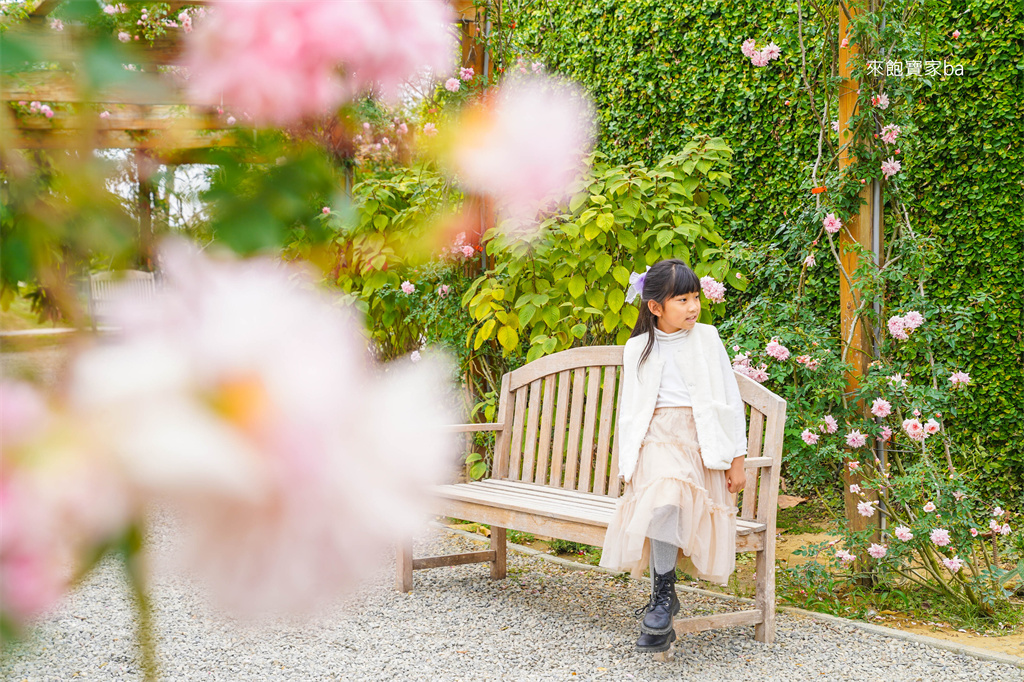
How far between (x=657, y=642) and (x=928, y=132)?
287cm

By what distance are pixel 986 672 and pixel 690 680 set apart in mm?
877

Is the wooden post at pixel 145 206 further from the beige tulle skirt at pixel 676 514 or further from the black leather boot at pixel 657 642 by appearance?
the black leather boot at pixel 657 642

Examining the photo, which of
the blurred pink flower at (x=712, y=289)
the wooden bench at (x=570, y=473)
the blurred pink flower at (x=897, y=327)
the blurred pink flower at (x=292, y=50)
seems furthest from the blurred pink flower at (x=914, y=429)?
the blurred pink flower at (x=292, y=50)

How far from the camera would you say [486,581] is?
395 centimetres

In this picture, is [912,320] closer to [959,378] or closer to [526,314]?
[959,378]

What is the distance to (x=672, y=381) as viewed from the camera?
3107 millimetres

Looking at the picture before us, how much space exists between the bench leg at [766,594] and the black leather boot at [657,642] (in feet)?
1.22

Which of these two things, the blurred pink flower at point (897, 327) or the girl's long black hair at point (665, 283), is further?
the blurred pink flower at point (897, 327)

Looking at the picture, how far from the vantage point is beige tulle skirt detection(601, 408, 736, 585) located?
2881 millimetres

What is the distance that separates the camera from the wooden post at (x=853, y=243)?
11.1 ft

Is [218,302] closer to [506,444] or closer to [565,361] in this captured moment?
[565,361]

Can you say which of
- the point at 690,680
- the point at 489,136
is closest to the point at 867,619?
the point at 690,680

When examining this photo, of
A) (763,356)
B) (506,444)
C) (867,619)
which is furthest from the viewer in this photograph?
(506,444)

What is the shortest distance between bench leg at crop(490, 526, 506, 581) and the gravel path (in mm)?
249
